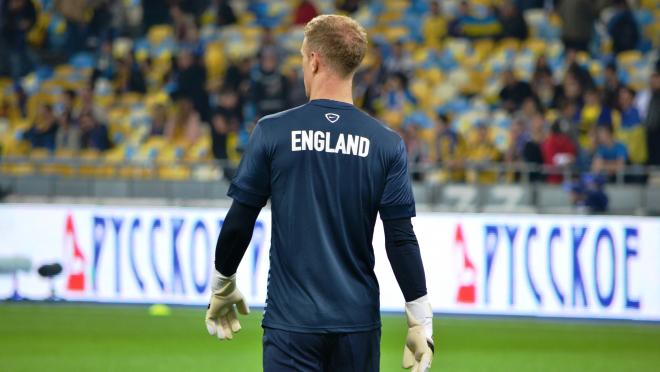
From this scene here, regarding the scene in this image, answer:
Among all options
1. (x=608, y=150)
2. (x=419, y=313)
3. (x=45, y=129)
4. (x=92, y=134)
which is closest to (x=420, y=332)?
(x=419, y=313)

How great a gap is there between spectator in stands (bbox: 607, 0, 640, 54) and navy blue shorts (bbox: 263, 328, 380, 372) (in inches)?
614

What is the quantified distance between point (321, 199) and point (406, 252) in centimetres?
36

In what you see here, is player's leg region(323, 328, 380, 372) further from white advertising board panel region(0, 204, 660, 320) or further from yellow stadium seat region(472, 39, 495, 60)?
yellow stadium seat region(472, 39, 495, 60)

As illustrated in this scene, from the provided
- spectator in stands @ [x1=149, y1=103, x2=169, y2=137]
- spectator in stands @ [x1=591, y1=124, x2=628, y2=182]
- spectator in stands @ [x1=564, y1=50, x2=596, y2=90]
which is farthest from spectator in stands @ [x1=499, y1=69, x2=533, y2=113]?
spectator in stands @ [x1=149, y1=103, x2=169, y2=137]

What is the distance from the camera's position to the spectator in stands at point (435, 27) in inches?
795

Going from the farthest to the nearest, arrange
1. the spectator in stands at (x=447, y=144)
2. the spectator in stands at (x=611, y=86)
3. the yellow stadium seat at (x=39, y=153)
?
the yellow stadium seat at (x=39, y=153) → the spectator in stands at (x=611, y=86) → the spectator in stands at (x=447, y=144)

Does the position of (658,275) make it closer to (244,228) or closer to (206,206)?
(206,206)

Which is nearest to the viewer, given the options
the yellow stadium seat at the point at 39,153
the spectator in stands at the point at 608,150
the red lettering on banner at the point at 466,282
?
the red lettering on banner at the point at 466,282

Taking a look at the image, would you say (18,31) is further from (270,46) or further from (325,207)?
(325,207)

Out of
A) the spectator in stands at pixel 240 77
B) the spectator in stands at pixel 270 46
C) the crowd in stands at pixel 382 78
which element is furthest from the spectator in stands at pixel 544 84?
the spectator in stands at pixel 240 77

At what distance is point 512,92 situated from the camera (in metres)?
17.9

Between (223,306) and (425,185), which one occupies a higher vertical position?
(425,185)

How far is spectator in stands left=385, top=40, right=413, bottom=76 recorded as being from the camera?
18.9m

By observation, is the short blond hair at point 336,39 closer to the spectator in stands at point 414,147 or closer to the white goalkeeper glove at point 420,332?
the white goalkeeper glove at point 420,332
